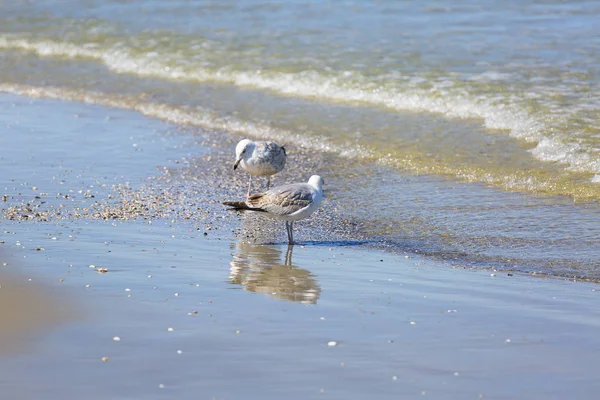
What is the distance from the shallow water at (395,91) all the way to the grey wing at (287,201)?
0.65 meters

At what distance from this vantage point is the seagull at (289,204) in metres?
8.11

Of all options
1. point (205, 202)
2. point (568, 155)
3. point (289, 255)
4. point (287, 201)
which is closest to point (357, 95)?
point (568, 155)

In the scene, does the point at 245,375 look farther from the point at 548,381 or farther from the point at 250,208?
the point at 250,208

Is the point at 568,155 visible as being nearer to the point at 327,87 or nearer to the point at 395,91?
the point at 395,91

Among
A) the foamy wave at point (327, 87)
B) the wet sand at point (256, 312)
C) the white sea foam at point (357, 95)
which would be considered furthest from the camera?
the foamy wave at point (327, 87)

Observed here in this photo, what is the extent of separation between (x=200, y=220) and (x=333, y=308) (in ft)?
9.28

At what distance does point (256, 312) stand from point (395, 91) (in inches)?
352

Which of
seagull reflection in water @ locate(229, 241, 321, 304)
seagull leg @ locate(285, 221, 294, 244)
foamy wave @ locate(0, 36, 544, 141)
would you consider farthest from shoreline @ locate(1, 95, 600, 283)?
foamy wave @ locate(0, 36, 544, 141)

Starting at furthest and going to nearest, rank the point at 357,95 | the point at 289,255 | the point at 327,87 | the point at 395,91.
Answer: the point at 327,87
the point at 357,95
the point at 395,91
the point at 289,255

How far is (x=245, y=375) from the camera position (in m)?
5.04

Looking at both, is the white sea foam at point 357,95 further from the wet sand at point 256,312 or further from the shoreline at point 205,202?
the wet sand at point 256,312

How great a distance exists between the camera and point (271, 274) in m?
7.12

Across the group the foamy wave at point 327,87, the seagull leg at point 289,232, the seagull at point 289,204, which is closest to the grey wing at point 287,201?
the seagull at point 289,204

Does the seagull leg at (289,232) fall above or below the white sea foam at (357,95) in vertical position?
below
